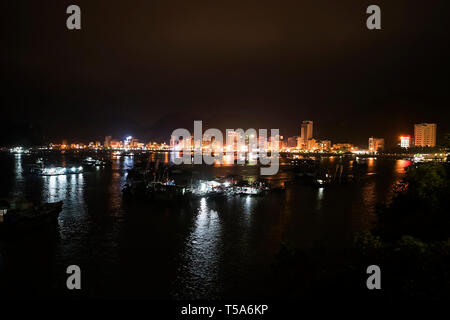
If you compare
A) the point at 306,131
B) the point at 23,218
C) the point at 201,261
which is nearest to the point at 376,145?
the point at 306,131

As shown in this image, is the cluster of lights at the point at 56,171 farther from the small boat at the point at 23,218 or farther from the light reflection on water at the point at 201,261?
the light reflection on water at the point at 201,261

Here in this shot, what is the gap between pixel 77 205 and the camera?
55.7 feet

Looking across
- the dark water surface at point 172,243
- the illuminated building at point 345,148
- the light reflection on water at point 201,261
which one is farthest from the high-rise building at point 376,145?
the light reflection on water at point 201,261

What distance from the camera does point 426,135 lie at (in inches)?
3209

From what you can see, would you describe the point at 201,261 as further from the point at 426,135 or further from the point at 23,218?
the point at 426,135

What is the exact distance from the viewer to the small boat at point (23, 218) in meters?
11.5

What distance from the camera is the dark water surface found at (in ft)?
26.7

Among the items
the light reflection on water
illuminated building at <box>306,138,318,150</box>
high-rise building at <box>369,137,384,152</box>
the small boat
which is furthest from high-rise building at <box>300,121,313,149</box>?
the small boat

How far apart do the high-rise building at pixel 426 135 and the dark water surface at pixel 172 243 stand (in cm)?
7305

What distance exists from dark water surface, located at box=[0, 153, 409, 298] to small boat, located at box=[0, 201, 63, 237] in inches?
27.5

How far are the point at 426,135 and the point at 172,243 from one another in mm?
86901

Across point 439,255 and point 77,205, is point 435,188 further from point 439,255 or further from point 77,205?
point 77,205

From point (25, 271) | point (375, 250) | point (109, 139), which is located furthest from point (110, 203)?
point (109, 139)

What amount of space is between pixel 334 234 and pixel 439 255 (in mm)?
9205
